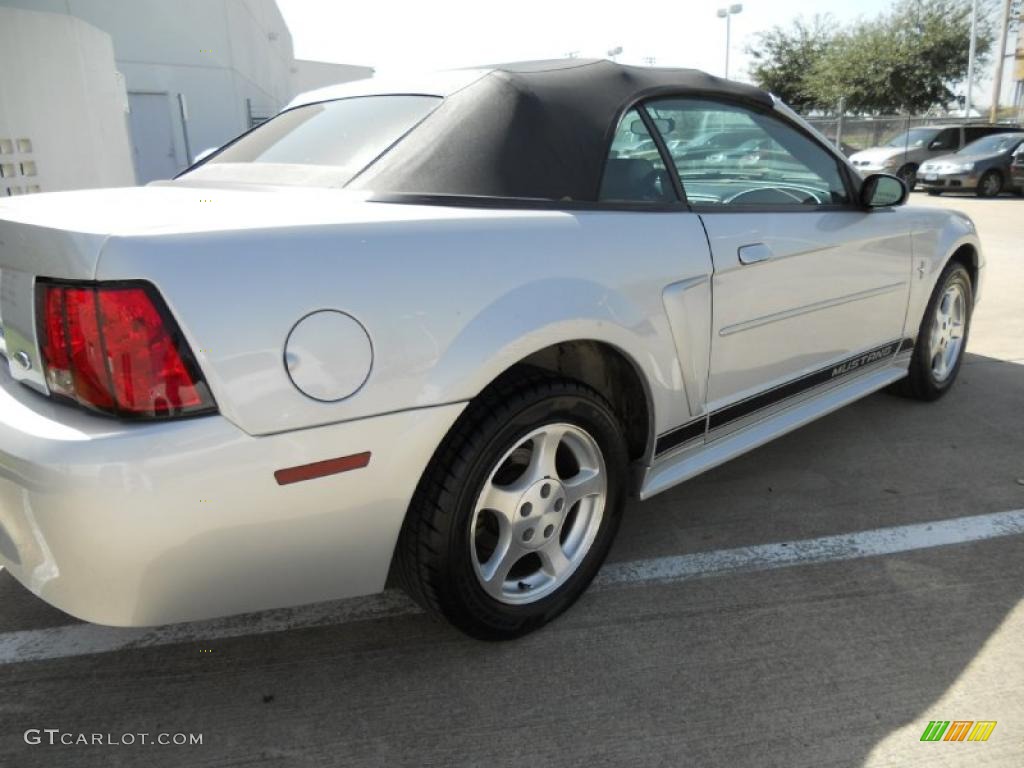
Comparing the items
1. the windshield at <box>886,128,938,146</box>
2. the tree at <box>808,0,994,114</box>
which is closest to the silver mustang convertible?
the windshield at <box>886,128,938,146</box>

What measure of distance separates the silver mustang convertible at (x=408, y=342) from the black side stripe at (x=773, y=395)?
2 centimetres

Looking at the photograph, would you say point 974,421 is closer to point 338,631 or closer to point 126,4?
point 338,631

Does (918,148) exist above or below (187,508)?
below

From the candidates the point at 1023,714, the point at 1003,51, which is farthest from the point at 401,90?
the point at 1003,51

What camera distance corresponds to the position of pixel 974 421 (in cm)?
395

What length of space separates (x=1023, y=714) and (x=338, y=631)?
1.83 metres

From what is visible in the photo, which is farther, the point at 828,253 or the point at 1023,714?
the point at 828,253

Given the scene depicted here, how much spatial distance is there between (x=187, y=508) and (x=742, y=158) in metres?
2.43

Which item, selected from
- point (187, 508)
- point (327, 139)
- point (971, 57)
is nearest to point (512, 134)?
point (327, 139)

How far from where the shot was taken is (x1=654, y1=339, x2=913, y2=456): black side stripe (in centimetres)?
257

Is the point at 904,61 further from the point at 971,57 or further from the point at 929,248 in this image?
the point at 929,248

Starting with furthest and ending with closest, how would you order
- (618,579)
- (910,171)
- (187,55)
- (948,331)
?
(187,55), (910,171), (948,331), (618,579)

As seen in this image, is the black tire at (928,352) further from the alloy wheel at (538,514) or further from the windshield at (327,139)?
the windshield at (327,139)

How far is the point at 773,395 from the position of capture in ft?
9.64
